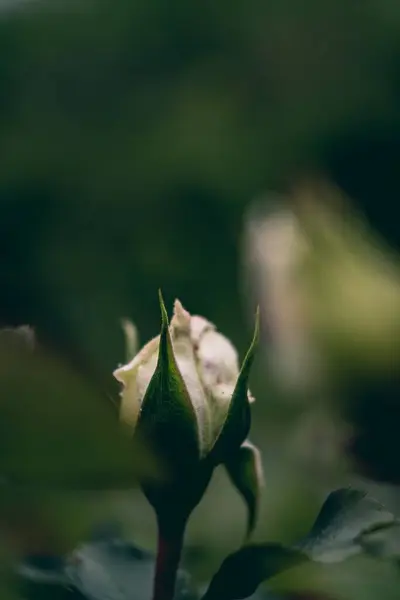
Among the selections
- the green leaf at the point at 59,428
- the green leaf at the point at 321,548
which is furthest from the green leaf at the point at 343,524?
the green leaf at the point at 59,428

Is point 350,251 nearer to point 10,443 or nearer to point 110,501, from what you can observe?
point 110,501

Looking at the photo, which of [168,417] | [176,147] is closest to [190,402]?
[168,417]

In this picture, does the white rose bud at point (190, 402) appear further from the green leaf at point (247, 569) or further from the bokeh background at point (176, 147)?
the bokeh background at point (176, 147)

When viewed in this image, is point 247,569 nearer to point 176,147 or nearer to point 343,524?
point 343,524

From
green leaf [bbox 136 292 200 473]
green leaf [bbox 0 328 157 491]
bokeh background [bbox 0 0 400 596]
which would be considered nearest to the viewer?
green leaf [bbox 0 328 157 491]

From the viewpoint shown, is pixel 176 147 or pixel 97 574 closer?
pixel 97 574

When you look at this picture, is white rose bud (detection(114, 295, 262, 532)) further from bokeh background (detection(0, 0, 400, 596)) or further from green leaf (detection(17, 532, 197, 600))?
bokeh background (detection(0, 0, 400, 596))

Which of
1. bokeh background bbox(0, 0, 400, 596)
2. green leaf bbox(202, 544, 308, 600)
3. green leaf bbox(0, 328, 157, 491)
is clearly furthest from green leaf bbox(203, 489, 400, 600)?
bokeh background bbox(0, 0, 400, 596)
